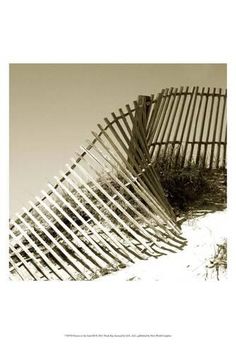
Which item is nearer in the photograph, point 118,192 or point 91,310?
point 91,310

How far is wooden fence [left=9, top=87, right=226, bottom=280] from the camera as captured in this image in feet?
6.59

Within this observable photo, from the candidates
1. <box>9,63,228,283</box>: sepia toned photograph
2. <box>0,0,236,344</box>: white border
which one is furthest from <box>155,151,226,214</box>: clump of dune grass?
<box>0,0,236,344</box>: white border

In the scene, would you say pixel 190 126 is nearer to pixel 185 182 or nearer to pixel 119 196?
pixel 185 182

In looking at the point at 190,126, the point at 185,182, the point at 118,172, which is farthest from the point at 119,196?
the point at 190,126

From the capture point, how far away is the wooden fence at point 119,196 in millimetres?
2010

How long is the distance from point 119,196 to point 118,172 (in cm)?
8

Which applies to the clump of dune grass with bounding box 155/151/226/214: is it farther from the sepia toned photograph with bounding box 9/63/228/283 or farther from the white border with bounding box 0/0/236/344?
the white border with bounding box 0/0/236/344

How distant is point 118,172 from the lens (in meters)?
2.11

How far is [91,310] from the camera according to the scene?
6.21ft
